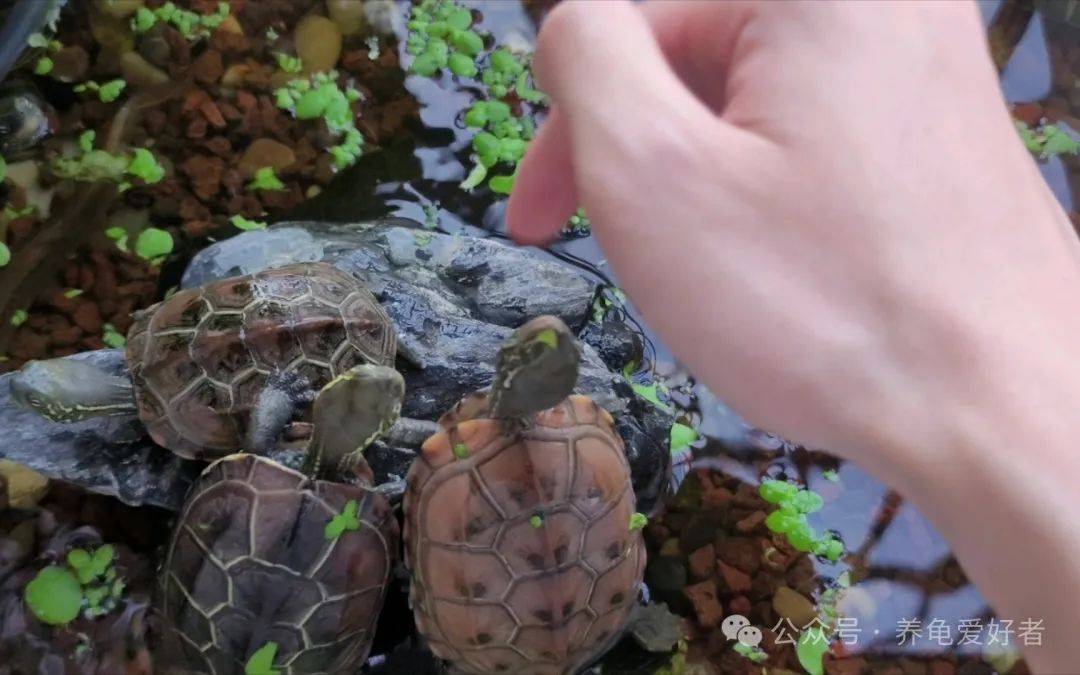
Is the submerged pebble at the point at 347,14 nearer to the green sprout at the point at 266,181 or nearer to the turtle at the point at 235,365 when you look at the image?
the green sprout at the point at 266,181

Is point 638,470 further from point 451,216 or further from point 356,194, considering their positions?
point 356,194

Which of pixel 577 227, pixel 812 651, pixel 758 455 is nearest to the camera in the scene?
pixel 812 651

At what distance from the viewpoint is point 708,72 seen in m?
0.68

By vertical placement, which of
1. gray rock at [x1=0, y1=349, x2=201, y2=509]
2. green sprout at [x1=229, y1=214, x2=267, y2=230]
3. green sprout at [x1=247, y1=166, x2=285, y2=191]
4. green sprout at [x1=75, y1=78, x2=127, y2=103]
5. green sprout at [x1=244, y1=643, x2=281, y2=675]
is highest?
green sprout at [x1=75, y1=78, x2=127, y2=103]

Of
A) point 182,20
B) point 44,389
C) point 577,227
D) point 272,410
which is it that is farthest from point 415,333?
point 182,20

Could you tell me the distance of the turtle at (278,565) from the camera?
3.02 feet

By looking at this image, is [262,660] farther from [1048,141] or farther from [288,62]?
[1048,141]

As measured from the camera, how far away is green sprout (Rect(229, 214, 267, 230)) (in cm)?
133

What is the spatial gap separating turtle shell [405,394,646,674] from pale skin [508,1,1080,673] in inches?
14.2

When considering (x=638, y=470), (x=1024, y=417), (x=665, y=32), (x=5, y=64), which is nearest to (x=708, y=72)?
(x=665, y=32)

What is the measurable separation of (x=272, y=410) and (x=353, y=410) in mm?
228

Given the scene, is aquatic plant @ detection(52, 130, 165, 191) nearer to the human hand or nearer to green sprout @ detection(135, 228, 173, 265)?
green sprout @ detection(135, 228, 173, 265)

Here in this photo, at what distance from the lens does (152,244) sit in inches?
51.5

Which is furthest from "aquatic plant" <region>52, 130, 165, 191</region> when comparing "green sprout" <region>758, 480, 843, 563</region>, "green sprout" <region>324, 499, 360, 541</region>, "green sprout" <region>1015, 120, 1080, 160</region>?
"green sprout" <region>1015, 120, 1080, 160</region>
